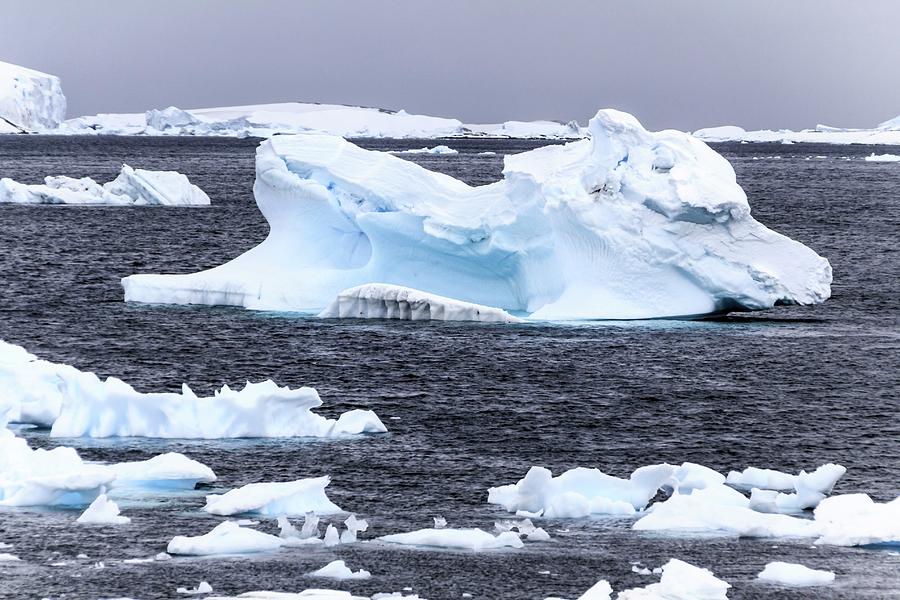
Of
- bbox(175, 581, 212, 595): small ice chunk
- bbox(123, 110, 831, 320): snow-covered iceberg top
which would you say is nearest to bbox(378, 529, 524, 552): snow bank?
bbox(175, 581, 212, 595): small ice chunk

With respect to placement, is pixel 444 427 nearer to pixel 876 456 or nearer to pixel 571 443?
pixel 571 443

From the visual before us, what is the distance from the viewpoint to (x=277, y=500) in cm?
1452

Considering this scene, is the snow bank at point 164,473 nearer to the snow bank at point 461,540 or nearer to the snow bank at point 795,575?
the snow bank at point 461,540

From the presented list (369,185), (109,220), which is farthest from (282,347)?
(109,220)

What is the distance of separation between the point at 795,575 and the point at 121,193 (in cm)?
5259

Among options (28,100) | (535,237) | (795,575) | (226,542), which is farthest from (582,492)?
(28,100)

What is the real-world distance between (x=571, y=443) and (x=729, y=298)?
972cm

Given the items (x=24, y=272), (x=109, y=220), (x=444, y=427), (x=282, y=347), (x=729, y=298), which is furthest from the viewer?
(x=109, y=220)

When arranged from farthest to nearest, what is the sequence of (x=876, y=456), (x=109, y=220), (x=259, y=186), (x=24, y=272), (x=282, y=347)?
1. (x=109, y=220)
2. (x=24, y=272)
3. (x=259, y=186)
4. (x=282, y=347)
5. (x=876, y=456)

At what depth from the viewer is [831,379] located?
22875 mm

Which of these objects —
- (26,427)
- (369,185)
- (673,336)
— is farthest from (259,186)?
(26,427)

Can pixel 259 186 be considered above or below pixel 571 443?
above

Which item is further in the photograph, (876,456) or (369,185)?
(369,185)

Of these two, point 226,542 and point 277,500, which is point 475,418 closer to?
point 277,500
